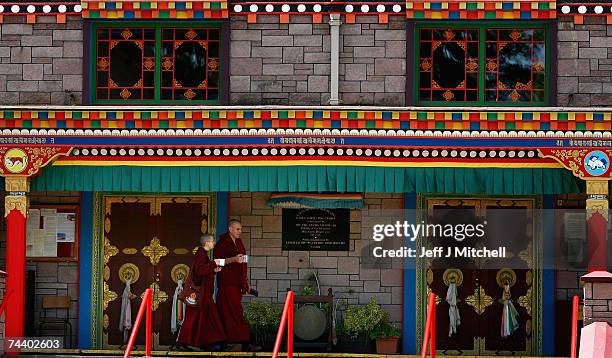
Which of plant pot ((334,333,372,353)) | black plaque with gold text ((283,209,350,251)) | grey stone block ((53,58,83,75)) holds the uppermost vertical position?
grey stone block ((53,58,83,75))

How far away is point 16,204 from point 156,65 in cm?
275

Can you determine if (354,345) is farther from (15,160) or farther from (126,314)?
(15,160)

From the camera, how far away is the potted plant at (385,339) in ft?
62.7

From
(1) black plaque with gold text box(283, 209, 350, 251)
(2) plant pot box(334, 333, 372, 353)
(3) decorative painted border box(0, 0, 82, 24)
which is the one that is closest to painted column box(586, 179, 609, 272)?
(2) plant pot box(334, 333, 372, 353)

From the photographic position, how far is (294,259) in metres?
19.9

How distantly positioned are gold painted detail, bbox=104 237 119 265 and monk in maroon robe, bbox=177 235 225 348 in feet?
5.58

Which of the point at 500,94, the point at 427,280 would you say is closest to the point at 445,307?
the point at 427,280

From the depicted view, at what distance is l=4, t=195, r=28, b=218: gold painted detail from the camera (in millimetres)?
18484

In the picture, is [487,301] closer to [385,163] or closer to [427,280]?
[427,280]

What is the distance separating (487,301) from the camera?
19.6 meters

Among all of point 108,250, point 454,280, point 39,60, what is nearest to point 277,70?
point 39,60

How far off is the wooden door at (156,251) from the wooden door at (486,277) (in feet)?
11.3

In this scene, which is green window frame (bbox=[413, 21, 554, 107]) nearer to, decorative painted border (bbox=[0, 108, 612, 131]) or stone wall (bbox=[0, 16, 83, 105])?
decorative painted border (bbox=[0, 108, 612, 131])

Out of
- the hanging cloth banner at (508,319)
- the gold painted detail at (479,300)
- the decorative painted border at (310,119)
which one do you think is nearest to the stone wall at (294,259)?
the gold painted detail at (479,300)
